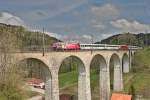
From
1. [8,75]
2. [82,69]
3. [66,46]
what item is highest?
[66,46]

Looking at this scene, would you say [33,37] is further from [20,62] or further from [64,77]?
[20,62]

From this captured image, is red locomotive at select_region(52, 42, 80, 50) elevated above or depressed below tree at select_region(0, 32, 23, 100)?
above

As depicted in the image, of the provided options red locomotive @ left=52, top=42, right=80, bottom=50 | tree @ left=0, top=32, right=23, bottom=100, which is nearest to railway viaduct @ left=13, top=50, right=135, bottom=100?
tree @ left=0, top=32, right=23, bottom=100

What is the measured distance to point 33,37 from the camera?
8606 centimetres

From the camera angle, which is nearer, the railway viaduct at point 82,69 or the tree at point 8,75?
the tree at point 8,75

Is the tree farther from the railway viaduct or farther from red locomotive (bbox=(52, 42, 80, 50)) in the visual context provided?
red locomotive (bbox=(52, 42, 80, 50))

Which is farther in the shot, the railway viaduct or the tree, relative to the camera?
the railway viaduct

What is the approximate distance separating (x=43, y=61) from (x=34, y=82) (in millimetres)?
42495

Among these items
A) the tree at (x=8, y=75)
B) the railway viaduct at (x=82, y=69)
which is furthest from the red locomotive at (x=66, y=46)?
the tree at (x=8, y=75)

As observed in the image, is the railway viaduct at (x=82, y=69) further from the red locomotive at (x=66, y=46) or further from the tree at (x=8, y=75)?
the red locomotive at (x=66, y=46)

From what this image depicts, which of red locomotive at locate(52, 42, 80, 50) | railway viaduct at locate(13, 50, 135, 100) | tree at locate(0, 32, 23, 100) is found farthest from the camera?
red locomotive at locate(52, 42, 80, 50)

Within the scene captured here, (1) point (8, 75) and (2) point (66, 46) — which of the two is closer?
(1) point (8, 75)

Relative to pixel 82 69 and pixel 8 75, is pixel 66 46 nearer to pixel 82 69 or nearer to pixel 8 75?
pixel 82 69

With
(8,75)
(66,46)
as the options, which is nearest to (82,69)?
(66,46)
